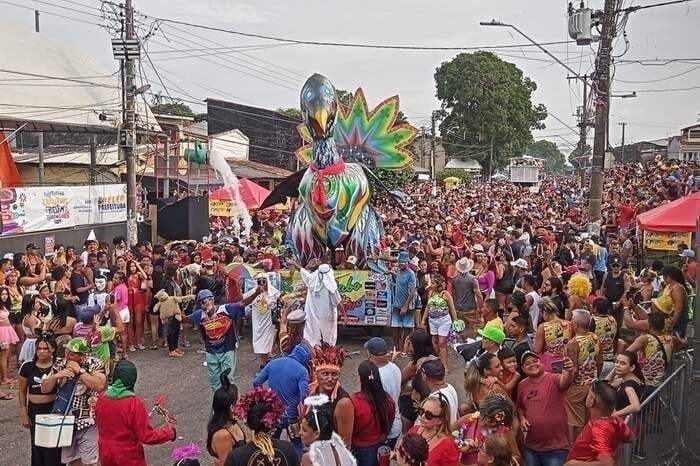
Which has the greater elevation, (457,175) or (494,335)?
(457,175)

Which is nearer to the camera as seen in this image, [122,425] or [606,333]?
[122,425]

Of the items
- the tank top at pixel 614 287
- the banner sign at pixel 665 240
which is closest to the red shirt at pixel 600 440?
the tank top at pixel 614 287

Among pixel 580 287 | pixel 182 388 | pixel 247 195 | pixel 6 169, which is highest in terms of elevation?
pixel 6 169

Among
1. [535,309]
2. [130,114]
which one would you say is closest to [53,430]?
[535,309]

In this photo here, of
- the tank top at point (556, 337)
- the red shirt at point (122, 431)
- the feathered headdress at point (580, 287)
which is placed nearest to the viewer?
the red shirt at point (122, 431)

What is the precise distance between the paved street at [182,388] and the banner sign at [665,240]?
235 inches

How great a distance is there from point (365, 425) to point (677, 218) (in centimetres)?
901

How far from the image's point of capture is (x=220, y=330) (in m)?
7.39

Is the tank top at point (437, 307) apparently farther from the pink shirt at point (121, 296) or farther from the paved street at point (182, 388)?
the pink shirt at point (121, 296)

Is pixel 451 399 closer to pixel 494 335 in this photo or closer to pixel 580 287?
pixel 494 335

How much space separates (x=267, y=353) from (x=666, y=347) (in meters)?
5.27

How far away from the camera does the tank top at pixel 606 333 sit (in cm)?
672

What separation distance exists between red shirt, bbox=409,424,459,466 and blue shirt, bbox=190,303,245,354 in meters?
3.87

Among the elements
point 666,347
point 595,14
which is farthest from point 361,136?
point 666,347
